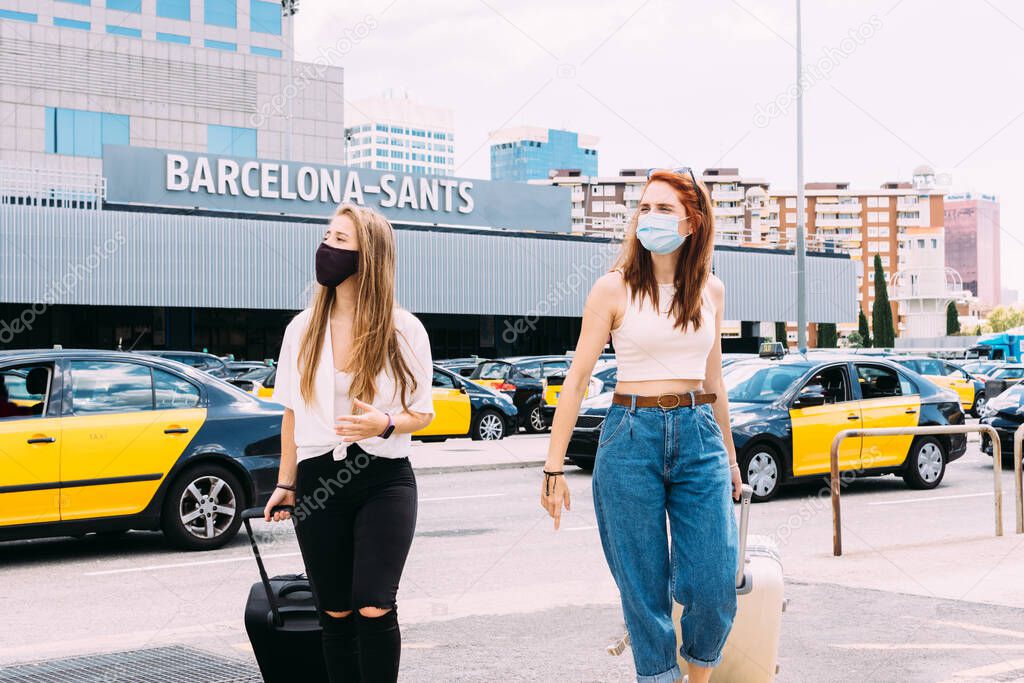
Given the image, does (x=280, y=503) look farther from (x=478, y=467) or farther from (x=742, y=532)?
(x=478, y=467)

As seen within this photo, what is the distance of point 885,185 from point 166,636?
566 ft

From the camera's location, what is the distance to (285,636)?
12.8ft

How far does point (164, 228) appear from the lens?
39719 mm

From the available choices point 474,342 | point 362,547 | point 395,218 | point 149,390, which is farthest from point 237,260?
point 362,547

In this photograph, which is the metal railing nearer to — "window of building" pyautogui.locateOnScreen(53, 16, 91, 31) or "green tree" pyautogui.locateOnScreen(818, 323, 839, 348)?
"window of building" pyautogui.locateOnScreen(53, 16, 91, 31)

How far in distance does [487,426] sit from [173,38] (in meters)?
47.6

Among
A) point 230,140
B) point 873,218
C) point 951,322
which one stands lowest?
point 951,322

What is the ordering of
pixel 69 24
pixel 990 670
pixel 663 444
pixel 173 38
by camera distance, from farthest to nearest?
pixel 173 38 < pixel 69 24 < pixel 990 670 < pixel 663 444

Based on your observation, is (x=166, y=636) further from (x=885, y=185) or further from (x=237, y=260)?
(x=885, y=185)

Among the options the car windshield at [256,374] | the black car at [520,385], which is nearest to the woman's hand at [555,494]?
the car windshield at [256,374]

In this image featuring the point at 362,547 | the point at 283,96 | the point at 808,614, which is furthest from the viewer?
the point at 283,96

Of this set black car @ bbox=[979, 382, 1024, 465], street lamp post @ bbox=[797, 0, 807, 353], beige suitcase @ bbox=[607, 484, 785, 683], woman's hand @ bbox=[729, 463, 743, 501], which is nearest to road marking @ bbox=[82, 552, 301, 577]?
beige suitcase @ bbox=[607, 484, 785, 683]

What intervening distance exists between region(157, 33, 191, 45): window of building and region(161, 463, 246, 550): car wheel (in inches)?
2257

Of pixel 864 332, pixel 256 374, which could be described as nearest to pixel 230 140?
pixel 256 374
